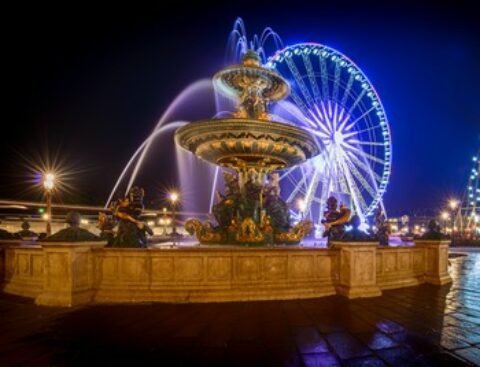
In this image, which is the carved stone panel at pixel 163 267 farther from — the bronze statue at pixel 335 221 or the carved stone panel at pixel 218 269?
the bronze statue at pixel 335 221

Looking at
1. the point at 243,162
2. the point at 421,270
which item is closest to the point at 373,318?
the point at 421,270

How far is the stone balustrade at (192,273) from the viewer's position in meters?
6.62

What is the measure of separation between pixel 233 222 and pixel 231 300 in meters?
4.26

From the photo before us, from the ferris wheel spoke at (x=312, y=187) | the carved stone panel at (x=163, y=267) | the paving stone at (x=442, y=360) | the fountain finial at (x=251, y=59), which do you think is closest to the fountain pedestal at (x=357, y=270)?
the paving stone at (x=442, y=360)

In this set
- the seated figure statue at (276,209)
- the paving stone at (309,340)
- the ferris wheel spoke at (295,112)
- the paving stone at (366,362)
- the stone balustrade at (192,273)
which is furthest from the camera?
the ferris wheel spoke at (295,112)

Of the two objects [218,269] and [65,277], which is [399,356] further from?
[65,277]

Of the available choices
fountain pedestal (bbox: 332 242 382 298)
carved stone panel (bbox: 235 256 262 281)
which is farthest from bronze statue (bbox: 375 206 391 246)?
carved stone panel (bbox: 235 256 262 281)

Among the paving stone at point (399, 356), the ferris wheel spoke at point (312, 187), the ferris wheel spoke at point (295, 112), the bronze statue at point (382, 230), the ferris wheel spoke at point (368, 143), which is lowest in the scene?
the paving stone at point (399, 356)

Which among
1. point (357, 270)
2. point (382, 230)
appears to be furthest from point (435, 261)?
point (357, 270)

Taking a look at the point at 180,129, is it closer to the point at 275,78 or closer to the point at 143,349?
the point at 275,78

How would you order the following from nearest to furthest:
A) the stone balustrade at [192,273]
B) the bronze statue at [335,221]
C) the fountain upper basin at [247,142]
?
1. the stone balustrade at [192,273]
2. the bronze statue at [335,221]
3. the fountain upper basin at [247,142]

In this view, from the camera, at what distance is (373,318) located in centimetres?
561

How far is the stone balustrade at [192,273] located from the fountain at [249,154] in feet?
10.3

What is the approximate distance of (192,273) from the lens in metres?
6.86
